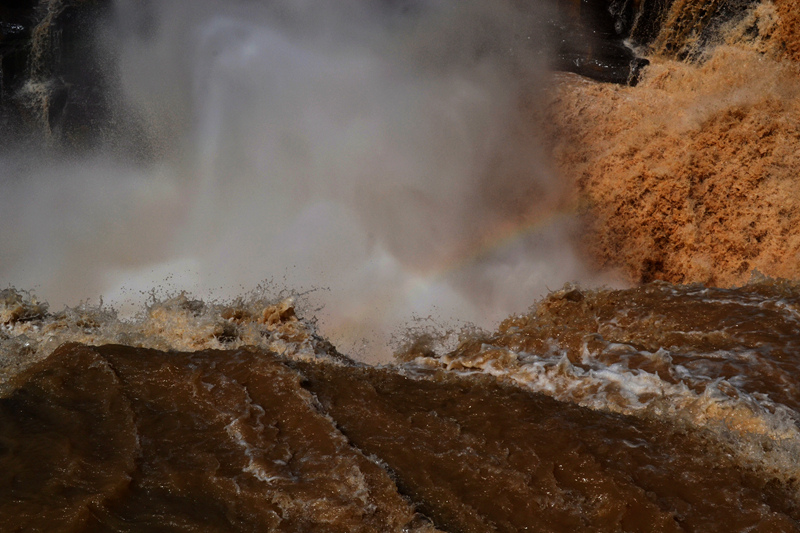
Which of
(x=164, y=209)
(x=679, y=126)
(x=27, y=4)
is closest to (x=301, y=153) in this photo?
(x=164, y=209)

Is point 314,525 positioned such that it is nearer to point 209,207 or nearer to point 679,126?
point 679,126

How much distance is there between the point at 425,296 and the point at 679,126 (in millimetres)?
3827

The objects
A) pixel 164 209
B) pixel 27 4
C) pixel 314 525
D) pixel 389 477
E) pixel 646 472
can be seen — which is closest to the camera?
pixel 314 525

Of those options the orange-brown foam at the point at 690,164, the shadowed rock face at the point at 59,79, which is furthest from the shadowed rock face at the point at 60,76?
the orange-brown foam at the point at 690,164

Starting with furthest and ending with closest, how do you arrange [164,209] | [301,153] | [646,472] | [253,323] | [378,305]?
[164,209] < [301,153] < [378,305] < [253,323] < [646,472]

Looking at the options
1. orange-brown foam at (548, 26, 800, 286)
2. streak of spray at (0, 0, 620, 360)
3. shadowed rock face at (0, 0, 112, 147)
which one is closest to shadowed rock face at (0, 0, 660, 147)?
shadowed rock face at (0, 0, 112, 147)

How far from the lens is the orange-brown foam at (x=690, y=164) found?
682 centimetres

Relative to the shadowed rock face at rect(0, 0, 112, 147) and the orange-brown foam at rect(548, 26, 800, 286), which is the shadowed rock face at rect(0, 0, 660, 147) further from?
the orange-brown foam at rect(548, 26, 800, 286)

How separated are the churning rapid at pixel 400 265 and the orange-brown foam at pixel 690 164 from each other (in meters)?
0.03

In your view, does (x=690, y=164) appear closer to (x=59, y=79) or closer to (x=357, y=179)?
(x=357, y=179)

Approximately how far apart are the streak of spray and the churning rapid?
0.04 meters

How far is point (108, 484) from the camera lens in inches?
83.7

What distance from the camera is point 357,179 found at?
27.5ft

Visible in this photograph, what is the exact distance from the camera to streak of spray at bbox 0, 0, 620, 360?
8.03 m
